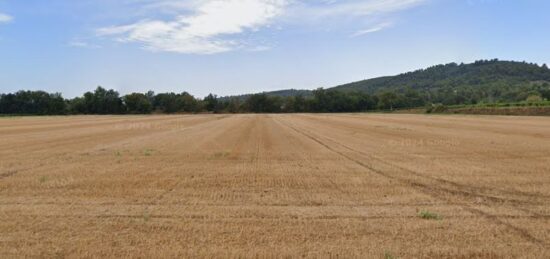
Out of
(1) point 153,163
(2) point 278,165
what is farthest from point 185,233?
(1) point 153,163

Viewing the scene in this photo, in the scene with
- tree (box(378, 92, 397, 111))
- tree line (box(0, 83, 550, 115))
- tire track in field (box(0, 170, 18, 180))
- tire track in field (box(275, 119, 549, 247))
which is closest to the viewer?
tire track in field (box(275, 119, 549, 247))

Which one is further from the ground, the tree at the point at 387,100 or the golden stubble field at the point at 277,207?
the tree at the point at 387,100

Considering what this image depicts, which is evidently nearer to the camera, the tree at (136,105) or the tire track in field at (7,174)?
the tire track in field at (7,174)

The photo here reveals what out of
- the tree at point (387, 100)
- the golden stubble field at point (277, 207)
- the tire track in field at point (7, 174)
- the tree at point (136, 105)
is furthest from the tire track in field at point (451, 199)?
the tree at point (387, 100)

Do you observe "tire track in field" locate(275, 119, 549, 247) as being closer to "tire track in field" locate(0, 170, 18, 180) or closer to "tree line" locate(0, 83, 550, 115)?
"tire track in field" locate(0, 170, 18, 180)

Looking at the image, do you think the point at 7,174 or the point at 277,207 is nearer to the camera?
the point at 277,207

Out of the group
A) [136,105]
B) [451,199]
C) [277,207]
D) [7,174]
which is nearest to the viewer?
[277,207]

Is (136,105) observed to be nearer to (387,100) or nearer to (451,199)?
(387,100)

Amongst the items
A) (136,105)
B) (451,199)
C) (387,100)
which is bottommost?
(451,199)

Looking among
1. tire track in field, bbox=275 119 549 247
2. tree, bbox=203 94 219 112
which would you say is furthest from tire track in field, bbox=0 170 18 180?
tree, bbox=203 94 219 112

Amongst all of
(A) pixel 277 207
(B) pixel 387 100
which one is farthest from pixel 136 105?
(A) pixel 277 207

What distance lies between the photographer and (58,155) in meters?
20.0

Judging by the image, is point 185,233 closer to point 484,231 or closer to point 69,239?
point 69,239

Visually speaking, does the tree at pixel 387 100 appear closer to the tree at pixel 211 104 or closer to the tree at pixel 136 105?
the tree at pixel 211 104
